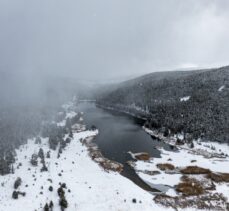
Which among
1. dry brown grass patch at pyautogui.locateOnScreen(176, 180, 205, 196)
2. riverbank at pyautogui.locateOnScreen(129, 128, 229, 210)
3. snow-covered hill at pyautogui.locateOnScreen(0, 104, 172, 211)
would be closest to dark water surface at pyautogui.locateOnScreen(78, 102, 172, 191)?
riverbank at pyautogui.locateOnScreen(129, 128, 229, 210)

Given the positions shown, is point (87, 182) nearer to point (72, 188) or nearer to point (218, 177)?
point (72, 188)

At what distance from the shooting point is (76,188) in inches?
3000

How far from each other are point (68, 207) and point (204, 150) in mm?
73217

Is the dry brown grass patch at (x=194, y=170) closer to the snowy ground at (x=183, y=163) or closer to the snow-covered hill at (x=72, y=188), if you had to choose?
the snowy ground at (x=183, y=163)

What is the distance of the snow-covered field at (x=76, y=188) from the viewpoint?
66625 millimetres

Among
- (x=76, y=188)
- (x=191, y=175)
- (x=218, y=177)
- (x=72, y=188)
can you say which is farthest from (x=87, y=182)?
(x=218, y=177)

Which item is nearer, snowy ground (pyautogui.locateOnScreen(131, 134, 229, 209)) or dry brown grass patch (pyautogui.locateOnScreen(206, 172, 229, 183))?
snowy ground (pyautogui.locateOnScreen(131, 134, 229, 209))

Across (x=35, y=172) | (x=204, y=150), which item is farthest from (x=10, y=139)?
(x=204, y=150)

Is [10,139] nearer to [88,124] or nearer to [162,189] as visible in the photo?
[88,124]

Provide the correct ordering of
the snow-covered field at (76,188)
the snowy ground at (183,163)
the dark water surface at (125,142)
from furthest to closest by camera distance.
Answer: the dark water surface at (125,142), the snowy ground at (183,163), the snow-covered field at (76,188)

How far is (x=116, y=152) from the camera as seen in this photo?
11531cm

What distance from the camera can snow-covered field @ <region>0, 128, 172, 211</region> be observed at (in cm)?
6662

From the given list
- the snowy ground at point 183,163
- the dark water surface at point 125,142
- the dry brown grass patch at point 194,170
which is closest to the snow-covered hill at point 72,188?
the dark water surface at point 125,142

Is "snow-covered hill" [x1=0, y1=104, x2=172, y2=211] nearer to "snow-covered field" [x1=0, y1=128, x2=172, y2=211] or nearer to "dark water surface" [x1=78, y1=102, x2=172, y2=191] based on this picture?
"snow-covered field" [x1=0, y1=128, x2=172, y2=211]
